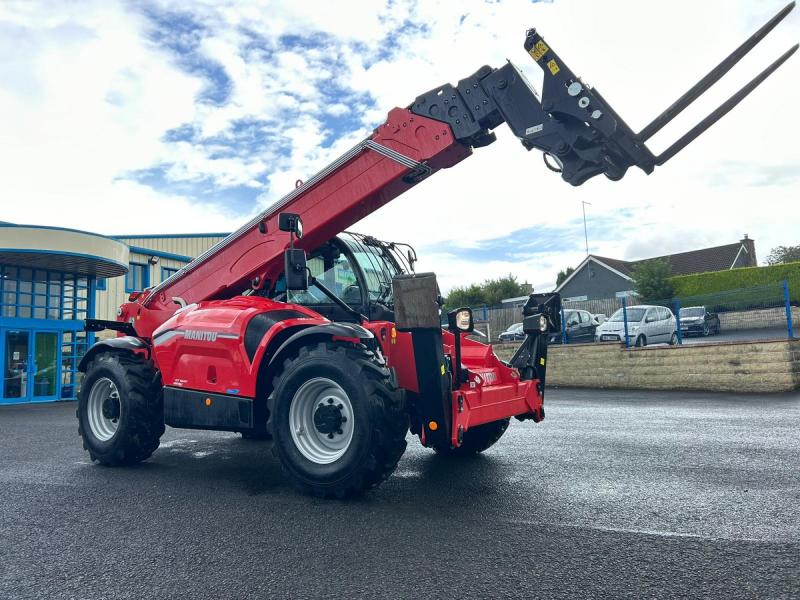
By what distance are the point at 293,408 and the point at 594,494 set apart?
2.40m

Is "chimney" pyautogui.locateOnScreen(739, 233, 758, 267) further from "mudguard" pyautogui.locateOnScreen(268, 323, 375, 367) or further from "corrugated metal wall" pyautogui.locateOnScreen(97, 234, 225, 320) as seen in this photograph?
"mudguard" pyautogui.locateOnScreen(268, 323, 375, 367)

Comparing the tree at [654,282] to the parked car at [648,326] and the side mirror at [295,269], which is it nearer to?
the parked car at [648,326]

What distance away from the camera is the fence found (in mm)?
13239

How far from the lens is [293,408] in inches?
194

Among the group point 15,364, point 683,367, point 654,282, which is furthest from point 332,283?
point 654,282

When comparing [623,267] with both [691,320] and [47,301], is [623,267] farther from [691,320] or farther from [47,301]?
[47,301]

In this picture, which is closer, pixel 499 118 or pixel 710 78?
pixel 710 78

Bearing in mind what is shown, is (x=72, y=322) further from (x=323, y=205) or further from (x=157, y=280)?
(x=323, y=205)

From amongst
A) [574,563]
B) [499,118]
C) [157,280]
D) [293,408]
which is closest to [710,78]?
[499,118]

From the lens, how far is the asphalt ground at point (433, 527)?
3010 mm

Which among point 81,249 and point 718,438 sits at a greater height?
point 81,249

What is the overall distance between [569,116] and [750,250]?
53.3 m

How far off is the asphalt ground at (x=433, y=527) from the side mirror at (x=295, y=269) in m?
1.71

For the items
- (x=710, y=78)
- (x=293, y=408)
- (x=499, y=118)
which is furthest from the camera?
(x=499, y=118)
